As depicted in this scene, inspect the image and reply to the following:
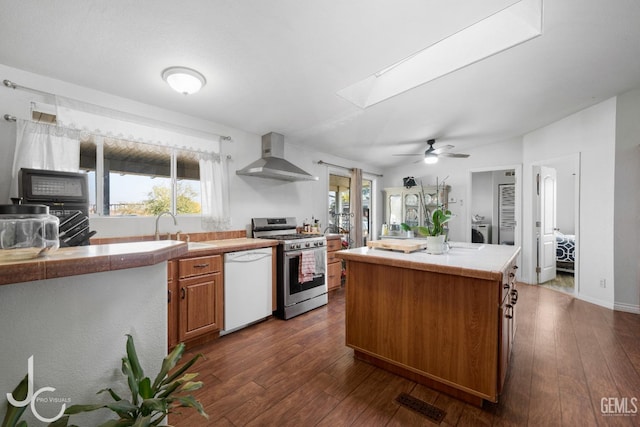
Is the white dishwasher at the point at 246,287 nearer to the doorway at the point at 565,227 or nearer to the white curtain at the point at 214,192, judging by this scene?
Answer: the white curtain at the point at 214,192

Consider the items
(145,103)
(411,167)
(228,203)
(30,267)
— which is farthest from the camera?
(411,167)

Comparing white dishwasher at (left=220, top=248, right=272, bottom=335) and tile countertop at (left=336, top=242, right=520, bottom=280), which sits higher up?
tile countertop at (left=336, top=242, right=520, bottom=280)

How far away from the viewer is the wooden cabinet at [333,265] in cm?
388

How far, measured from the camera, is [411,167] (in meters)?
6.00

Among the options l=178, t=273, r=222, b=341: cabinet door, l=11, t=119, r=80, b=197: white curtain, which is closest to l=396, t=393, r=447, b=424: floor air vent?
l=178, t=273, r=222, b=341: cabinet door

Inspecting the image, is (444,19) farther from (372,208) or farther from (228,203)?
(372,208)

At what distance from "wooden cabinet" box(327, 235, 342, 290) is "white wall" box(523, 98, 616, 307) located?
3.42 metres

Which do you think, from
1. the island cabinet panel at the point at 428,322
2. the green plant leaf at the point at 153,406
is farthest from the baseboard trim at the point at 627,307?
the green plant leaf at the point at 153,406

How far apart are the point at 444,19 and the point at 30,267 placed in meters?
2.49

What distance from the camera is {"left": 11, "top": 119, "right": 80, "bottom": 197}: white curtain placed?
196cm

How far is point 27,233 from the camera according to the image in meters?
0.82

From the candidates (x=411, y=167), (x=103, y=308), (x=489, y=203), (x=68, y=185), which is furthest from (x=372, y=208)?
(x=103, y=308)

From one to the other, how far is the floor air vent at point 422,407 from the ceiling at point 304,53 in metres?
2.56

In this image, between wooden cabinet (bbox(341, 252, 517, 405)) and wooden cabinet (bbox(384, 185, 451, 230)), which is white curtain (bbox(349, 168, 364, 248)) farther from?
wooden cabinet (bbox(341, 252, 517, 405))
